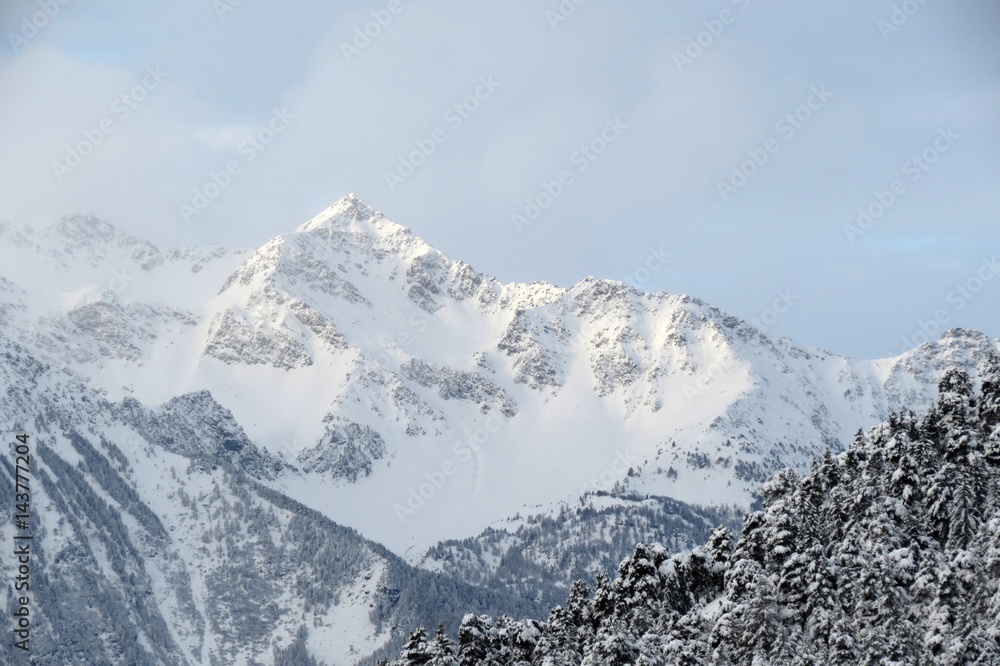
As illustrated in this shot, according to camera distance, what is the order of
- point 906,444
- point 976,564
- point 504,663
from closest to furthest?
point 976,564 < point 504,663 < point 906,444

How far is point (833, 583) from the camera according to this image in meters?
92.0

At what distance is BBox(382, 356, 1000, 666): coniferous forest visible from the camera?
276ft

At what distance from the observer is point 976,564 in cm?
8600

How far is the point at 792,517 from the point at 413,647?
31.2 m

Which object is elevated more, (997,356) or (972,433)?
(997,356)

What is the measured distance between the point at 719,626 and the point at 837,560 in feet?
47.3

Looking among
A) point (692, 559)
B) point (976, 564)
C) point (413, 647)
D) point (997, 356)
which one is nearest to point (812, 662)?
point (976, 564)

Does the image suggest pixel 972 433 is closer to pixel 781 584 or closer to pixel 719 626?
pixel 781 584

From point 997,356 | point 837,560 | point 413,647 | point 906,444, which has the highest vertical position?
point 997,356

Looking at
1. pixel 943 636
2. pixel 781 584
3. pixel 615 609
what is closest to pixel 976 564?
pixel 943 636

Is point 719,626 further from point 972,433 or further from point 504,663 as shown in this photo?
point 972,433

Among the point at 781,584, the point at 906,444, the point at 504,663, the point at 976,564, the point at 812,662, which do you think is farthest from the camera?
the point at 906,444

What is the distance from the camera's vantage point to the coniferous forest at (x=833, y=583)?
84062 millimetres

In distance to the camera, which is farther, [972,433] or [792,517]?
[972,433]
